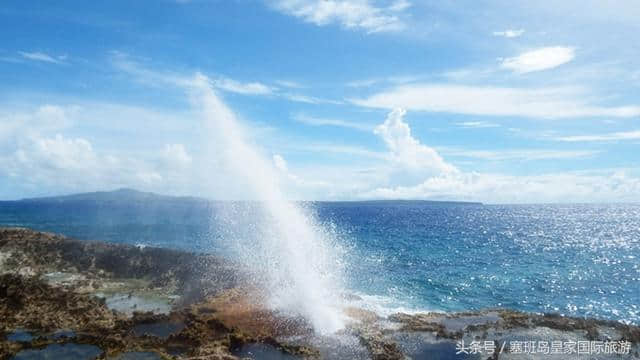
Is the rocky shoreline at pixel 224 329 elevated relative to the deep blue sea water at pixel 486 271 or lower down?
elevated

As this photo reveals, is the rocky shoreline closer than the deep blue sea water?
Yes

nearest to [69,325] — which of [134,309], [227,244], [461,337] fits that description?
[134,309]

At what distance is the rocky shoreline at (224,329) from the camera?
104ft

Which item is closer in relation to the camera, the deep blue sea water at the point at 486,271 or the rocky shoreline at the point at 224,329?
the rocky shoreline at the point at 224,329

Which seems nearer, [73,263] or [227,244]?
[73,263]

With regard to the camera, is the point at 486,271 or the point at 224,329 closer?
the point at 224,329

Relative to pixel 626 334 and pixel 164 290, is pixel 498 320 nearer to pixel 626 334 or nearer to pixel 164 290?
pixel 626 334

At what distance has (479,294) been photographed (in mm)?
58156

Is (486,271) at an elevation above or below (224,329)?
below

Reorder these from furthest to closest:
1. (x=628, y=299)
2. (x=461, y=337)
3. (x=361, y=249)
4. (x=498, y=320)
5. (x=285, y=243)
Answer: (x=361, y=249) → (x=628, y=299) → (x=285, y=243) → (x=498, y=320) → (x=461, y=337)

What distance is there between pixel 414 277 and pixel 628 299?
996 inches

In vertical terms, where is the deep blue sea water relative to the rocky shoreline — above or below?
below

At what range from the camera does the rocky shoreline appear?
104 feet

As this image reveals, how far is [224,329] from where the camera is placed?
3572cm
